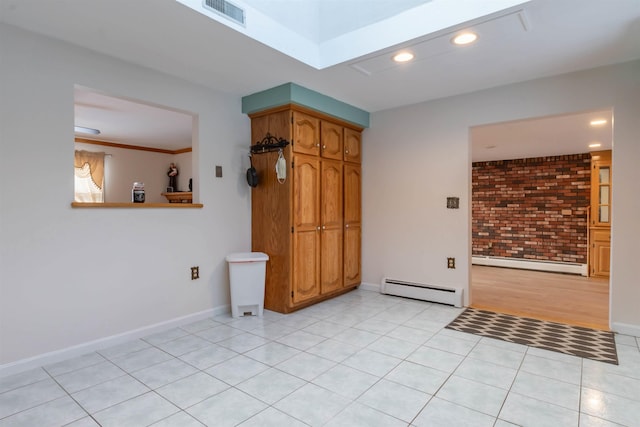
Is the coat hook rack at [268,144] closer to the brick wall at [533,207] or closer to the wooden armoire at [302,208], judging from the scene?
the wooden armoire at [302,208]

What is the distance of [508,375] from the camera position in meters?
2.22

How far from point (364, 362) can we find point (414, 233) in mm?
2059

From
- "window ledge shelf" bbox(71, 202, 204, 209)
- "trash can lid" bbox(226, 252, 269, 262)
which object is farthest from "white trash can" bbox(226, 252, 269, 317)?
"window ledge shelf" bbox(71, 202, 204, 209)

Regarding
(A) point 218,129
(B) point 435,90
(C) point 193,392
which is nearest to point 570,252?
(B) point 435,90

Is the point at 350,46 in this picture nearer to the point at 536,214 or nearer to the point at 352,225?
the point at 352,225

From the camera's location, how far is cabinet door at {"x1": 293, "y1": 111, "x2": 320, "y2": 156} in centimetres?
353

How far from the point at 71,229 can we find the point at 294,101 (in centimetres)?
214

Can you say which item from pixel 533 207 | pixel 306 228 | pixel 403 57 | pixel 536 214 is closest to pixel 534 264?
pixel 536 214

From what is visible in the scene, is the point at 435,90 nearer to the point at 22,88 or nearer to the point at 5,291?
the point at 22,88

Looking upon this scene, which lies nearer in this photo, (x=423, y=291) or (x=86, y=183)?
(x=423, y=291)

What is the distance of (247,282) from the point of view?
3.39m

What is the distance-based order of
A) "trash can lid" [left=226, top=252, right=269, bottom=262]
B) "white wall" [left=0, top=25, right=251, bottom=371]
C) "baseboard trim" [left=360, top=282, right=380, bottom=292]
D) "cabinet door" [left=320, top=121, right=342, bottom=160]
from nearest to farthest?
"white wall" [left=0, top=25, right=251, bottom=371] < "trash can lid" [left=226, top=252, right=269, bottom=262] < "cabinet door" [left=320, top=121, right=342, bottom=160] < "baseboard trim" [left=360, top=282, right=380, bottom=292]

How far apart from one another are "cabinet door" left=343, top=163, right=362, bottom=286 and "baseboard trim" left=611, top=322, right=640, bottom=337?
2.57 m

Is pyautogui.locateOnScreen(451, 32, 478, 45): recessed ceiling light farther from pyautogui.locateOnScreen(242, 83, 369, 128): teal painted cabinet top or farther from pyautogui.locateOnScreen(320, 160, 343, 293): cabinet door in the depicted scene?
pyautogui.locateOnScreen(320, 160, 343, 293): cabinet door
